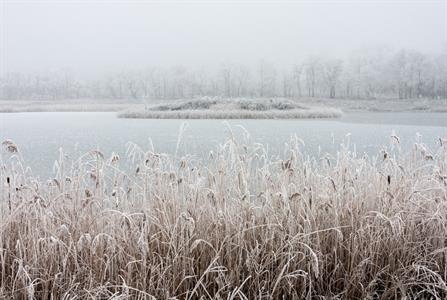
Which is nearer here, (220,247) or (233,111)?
(220,247)

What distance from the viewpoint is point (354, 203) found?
8.08ft

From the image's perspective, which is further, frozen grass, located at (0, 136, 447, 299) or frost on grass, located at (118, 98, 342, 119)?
frost on grass, located at (118, 98, 342, 119)

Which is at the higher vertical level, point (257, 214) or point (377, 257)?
point (257, 214)

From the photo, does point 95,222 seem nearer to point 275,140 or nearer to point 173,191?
point 173,191

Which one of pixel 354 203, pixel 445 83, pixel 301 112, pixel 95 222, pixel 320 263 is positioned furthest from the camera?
pixel 445 83

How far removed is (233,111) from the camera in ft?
65.9

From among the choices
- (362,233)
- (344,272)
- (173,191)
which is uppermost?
(173,191)

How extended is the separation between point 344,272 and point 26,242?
5.65ft

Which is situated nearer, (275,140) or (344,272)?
(344,272)

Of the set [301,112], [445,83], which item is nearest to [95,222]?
[301,112]

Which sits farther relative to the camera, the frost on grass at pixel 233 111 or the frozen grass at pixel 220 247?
the frost on grass at pixel 233 111

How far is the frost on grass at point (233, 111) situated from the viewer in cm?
1930

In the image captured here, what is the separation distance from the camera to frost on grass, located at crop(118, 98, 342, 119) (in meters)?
19.3

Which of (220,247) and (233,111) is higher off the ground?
(233,111)
